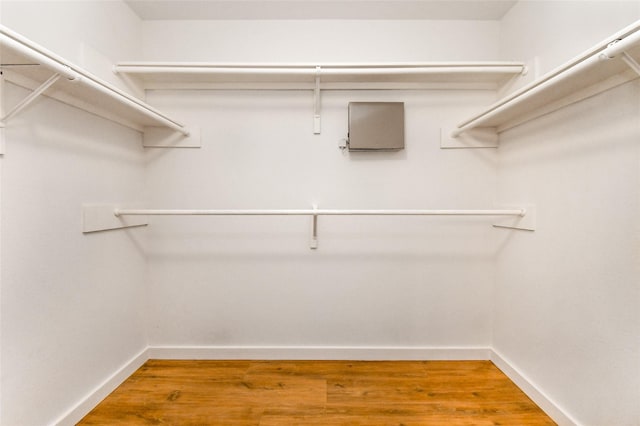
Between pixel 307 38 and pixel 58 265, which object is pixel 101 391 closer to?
pixel 58 265

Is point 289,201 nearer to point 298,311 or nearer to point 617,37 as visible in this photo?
point 298,311

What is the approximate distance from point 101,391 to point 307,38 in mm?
2200

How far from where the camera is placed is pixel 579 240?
1265mm

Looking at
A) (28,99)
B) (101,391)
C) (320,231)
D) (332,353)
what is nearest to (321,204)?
(320,231)

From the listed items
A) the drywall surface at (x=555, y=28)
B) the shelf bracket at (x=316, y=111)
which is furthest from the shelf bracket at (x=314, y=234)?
the drywall surface at (x=555, y=28)

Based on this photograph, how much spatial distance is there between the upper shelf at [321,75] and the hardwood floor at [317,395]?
5.38 feet

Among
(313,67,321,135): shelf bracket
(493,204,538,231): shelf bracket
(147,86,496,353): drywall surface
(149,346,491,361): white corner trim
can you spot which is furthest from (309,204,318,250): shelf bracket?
(493,204,538,231): shelf bracket

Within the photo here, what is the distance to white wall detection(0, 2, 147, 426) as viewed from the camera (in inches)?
43.3

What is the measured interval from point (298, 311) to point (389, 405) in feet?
2.34

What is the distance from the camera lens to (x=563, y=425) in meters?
1.32

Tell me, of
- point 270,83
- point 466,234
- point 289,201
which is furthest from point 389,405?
point 270,83

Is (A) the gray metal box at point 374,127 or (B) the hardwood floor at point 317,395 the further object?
(A) the gray metal box at point 374,127

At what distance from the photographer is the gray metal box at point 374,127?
1836 millimetres

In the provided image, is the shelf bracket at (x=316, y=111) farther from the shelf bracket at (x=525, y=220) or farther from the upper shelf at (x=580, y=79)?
the shelf bracket at (x=525, y=220)
